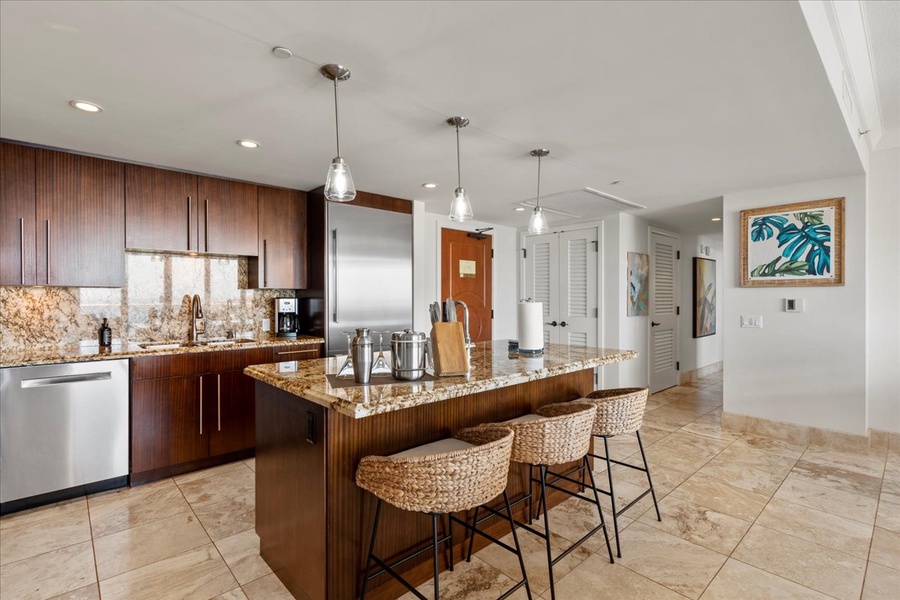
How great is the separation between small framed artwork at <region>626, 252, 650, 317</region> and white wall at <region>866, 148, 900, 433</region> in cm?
206

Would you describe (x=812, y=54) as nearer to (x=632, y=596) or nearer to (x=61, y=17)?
(x=632, y=596)

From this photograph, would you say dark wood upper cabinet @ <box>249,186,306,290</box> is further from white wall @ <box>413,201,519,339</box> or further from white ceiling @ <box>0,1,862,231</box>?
white wall @ <box>413,201,519,339</box>

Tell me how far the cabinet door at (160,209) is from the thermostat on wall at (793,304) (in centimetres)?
504

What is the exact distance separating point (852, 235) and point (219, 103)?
15.3 ft

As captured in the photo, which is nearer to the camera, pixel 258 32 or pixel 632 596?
pixel 258 32

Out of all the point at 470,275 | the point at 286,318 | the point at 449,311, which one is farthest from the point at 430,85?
the point at 470,275

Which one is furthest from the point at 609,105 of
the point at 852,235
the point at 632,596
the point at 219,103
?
the point at 852,235

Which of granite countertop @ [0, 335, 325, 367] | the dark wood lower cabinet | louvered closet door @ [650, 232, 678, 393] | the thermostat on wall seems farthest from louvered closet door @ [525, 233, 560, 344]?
the dark wood lower cabinet

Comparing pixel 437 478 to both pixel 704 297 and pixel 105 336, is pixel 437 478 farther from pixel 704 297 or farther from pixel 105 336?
pixel 704 297

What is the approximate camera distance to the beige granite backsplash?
307cm

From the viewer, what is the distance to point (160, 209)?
3.32 metres

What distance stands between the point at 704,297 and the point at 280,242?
6.16 metres

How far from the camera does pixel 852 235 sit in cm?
355

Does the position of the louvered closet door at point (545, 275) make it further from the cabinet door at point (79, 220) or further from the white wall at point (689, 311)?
the cabinet door at point (79, 220)
